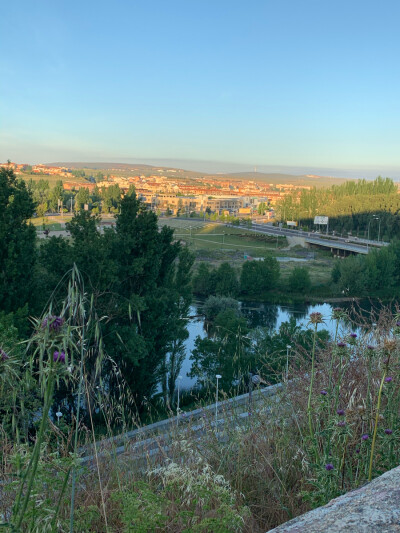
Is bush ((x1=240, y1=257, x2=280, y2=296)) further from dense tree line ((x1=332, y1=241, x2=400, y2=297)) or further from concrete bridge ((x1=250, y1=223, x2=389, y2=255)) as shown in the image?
concrete bridge ((x1=250, y1=223, x2=389, y2=255))

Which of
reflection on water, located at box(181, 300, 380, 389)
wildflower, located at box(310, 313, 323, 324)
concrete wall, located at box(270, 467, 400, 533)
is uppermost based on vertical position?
wildflower, located at box(310, 313, 323, 324)

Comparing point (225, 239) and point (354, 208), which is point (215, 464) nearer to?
point (225, 239)

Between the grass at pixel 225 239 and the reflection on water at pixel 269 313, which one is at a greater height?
the grass at pixel 225 239

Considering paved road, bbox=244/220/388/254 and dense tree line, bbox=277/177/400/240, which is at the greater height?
dense tree line, bbox=277/177/400/240

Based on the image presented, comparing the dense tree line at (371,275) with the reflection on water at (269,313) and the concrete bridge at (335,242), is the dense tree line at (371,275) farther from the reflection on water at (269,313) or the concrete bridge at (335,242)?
the concrete bridge at (335,242)

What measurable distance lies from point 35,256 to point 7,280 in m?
0.66

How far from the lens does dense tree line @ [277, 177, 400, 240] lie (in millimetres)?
43406

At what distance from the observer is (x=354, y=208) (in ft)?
151

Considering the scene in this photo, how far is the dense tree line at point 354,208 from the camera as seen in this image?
43.4 meters

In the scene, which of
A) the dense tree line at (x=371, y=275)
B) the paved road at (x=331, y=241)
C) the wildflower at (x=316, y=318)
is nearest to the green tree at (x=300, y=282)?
the dense tree line at (x=371, y=275)

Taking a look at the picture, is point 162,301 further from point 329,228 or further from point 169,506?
point 329,228

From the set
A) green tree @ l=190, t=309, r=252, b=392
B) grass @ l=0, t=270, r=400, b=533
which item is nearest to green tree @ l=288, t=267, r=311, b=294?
green tree @ l=190, t=309, r=252, b=392

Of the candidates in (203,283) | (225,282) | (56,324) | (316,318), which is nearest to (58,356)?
(56,324)

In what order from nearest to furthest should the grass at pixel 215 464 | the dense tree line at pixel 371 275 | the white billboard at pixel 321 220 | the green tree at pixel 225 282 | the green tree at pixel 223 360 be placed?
1. the grass at pixel 215 464
2. the green tree at pixel 223 360
3. the green tree at pixel 225 282
4. the dense tree line at pixel 371 275
5. the white billboard at pixel 321 220
